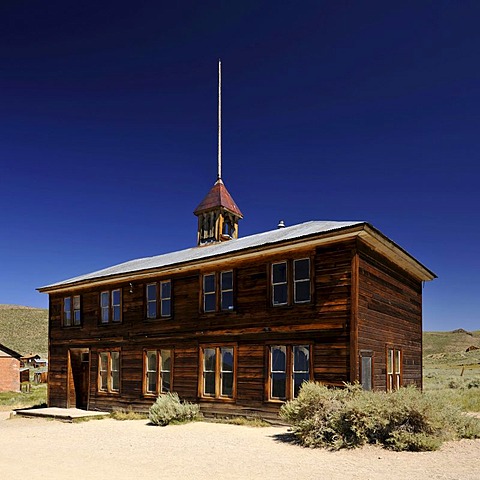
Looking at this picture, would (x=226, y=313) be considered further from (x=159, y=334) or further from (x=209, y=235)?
(x=209, y=235)

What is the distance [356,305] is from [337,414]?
11.7ft

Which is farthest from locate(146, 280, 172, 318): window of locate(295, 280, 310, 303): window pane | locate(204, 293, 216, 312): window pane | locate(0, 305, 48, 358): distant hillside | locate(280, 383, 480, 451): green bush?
locate(0, 305, 48, 358): distant hillside

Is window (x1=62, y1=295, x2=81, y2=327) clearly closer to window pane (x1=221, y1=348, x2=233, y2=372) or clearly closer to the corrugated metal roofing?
the corrugated metal roofing

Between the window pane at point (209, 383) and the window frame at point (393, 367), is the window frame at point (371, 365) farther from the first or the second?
the window pane at point (209, 383)

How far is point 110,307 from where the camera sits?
921 inches

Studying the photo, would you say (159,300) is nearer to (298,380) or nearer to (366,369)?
(298,380)

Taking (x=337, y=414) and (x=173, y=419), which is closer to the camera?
(x=337, y=414)

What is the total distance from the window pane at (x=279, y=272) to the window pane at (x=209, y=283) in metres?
2.89

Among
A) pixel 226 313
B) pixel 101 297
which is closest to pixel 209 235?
pixel 101 297

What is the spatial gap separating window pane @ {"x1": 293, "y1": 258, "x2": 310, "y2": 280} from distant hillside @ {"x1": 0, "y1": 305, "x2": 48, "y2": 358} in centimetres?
7038

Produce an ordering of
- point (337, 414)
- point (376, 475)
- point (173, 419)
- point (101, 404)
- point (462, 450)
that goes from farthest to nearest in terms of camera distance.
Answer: point (101, 404) < point (173, 419) < point (337, 414) < point (462, 450) < point (376, 475)

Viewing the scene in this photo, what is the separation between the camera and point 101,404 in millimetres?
23031

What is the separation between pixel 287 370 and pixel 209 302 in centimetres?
430

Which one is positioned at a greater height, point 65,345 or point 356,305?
point 356,305
